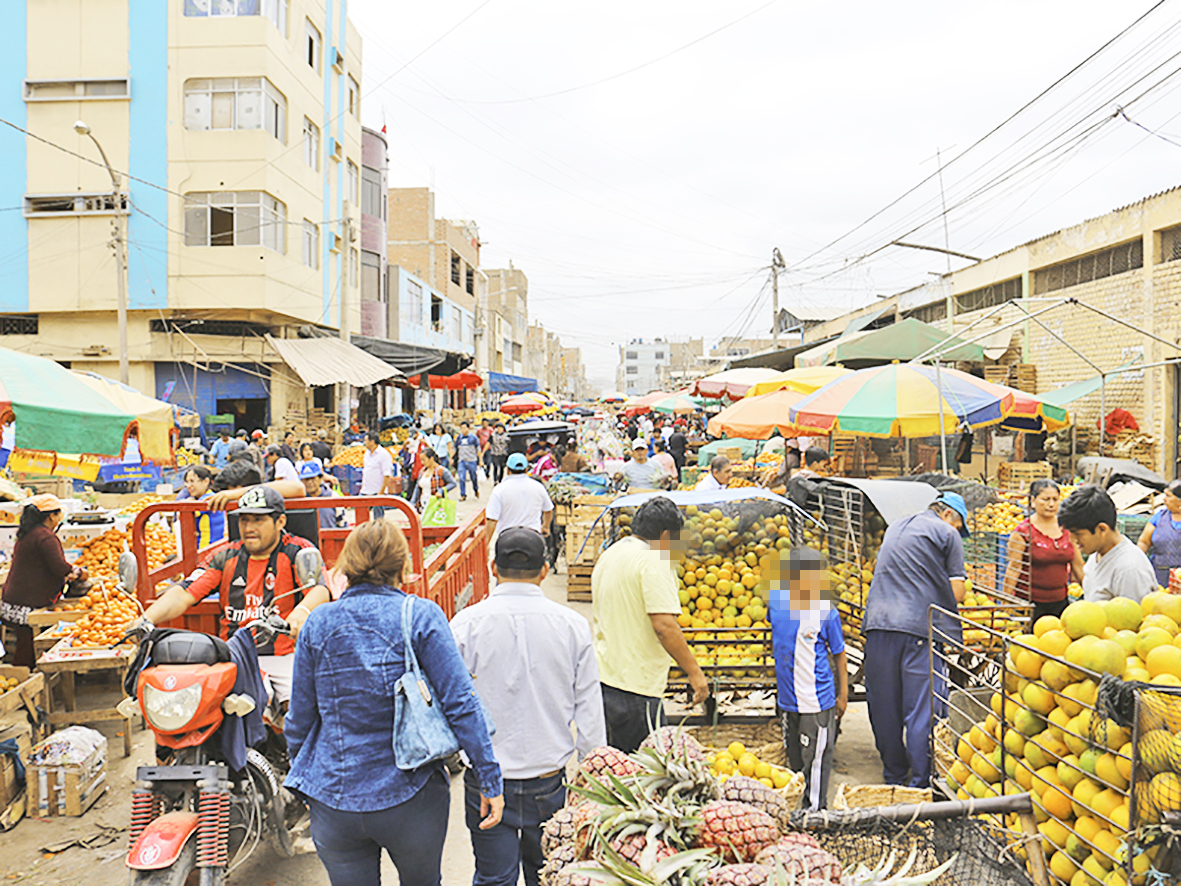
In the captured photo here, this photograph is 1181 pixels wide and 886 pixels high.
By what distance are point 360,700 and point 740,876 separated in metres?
1.38

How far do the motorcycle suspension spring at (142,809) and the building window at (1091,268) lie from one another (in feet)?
54.1

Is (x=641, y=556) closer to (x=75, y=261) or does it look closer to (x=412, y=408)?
(x=75, y=261)

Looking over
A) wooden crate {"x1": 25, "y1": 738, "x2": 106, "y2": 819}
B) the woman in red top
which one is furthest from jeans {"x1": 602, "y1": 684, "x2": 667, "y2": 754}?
the woman in red top

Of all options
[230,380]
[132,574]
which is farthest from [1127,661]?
[230,380]

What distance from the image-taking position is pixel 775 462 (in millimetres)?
13984

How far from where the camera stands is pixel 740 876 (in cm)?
192

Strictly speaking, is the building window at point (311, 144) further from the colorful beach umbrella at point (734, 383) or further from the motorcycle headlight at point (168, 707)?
the motorcycle headlight at point (168, 707)

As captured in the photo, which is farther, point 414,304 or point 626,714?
point 414,304

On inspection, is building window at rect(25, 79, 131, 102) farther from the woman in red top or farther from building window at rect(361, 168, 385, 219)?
the woman in red top

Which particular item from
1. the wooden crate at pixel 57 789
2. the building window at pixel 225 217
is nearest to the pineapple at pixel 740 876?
the wooden crate at pixel 57 789

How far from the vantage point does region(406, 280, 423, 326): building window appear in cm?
4097

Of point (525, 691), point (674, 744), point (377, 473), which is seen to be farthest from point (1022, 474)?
point (674, 744)

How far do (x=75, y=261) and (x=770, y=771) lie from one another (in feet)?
81.9

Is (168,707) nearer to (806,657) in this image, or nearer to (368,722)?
(368,722)
